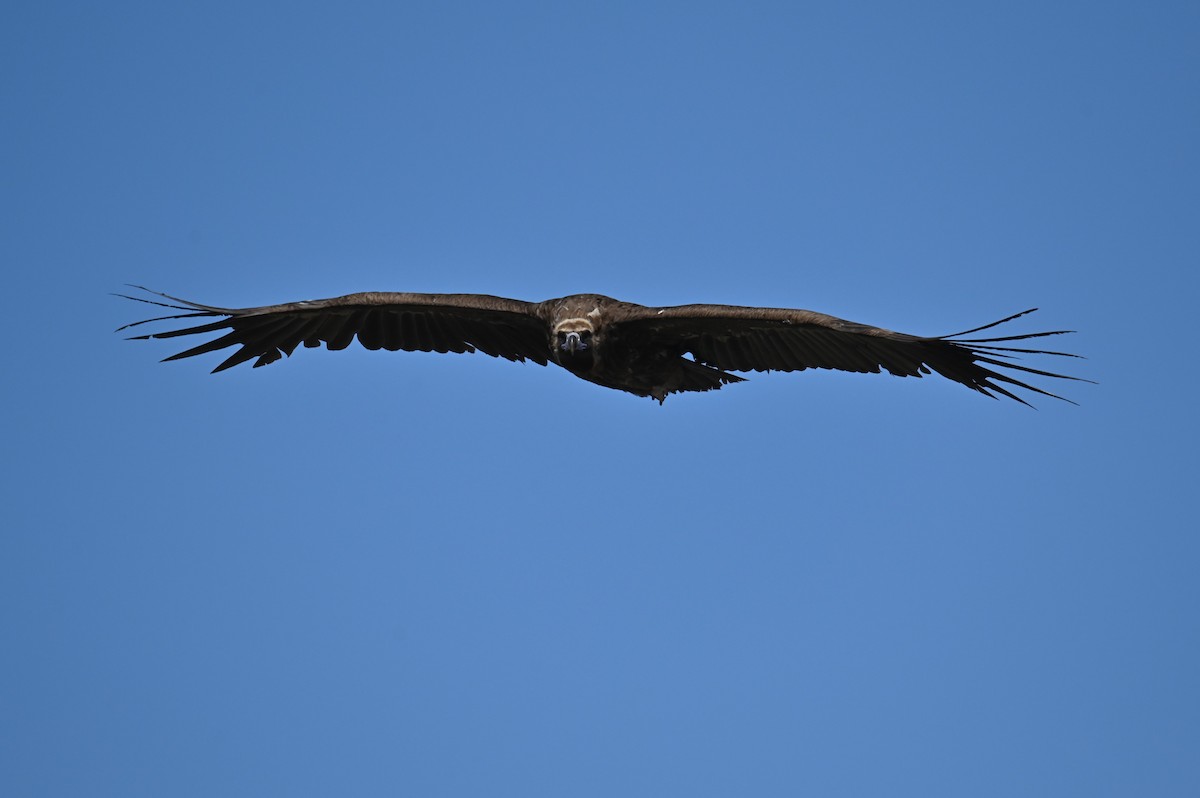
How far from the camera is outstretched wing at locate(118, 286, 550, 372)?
14.9 m

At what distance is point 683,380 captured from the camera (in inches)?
567

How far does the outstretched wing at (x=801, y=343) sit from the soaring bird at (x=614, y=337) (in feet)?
0.04

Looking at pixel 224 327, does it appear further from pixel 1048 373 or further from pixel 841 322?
pixel 1048 373

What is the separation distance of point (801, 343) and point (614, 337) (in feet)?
5.52

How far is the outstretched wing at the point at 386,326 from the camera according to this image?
48.9 feet

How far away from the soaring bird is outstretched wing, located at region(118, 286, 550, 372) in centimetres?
1

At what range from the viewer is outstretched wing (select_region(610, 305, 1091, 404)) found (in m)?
12.5

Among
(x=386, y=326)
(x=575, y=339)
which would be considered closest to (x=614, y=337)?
(x=575, y=339)

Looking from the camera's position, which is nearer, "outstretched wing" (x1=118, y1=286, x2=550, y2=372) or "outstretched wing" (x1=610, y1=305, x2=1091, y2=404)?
"outstretched wing" (x1=610, y1=305, x2=1091, y2=404)

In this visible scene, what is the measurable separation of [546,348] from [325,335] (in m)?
2.23

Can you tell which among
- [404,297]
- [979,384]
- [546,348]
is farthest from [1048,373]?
[404,297]

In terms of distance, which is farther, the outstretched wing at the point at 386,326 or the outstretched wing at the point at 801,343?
the outstretched wing at the point at 386,326

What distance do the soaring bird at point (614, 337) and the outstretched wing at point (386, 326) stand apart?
0.03 feet

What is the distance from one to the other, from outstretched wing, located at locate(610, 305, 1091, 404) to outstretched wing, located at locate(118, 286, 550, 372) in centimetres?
145
